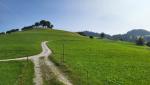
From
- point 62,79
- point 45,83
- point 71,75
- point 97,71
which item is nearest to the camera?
point 45,83

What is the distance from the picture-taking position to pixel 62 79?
4228 centimetres

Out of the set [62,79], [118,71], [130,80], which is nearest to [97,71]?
[118,71]

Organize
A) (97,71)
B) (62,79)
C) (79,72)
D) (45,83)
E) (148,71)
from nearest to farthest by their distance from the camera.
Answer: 1. (45,83)
2. (62,79)
3. (79,72)
4. (97,71)
5. (148,71)

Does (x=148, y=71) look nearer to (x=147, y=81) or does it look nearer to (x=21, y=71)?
(x=147, y=81)

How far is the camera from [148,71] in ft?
187

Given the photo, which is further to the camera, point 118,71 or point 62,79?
point 118,71

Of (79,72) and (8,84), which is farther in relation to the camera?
(79,72)

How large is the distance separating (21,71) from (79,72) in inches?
378

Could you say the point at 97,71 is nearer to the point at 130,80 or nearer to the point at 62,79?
the point at 130,80

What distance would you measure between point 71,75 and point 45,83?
6.84 metres

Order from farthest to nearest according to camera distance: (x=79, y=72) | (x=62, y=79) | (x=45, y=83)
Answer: (x=79, y=72), (x=62, y=79), (x=45, y=83)

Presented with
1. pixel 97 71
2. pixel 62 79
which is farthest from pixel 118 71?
pixel 62 79

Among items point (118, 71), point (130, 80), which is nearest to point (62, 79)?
point (130, 80)

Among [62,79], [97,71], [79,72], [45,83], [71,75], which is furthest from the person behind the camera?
[97,71]
